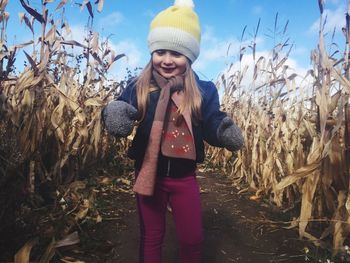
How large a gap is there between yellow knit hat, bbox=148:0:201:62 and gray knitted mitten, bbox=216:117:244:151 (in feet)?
1.26

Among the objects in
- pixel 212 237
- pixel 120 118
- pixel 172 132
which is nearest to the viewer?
pixel 120 118

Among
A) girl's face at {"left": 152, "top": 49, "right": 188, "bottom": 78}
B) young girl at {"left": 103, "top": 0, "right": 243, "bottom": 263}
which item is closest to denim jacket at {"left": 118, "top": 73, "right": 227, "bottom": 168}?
young girl at {"left": 103, "top": 0, "right": 243, "bottom": 263}

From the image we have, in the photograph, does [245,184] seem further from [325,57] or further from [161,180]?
[161,180]

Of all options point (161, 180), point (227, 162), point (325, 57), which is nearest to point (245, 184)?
point (227, 162)

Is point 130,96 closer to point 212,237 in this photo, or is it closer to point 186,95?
point 186,95

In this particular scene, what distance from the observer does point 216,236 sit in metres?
2.52

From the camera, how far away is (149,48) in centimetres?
181

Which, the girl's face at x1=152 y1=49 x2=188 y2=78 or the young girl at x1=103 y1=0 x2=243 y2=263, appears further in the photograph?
the girl's face at x1=152 y1=49 x2=188 y2=78

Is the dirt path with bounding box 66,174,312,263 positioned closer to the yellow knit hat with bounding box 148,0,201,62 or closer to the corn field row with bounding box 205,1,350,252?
the corn field row with bounding box 205,1,350,252

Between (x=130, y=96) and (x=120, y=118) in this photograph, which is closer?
(x=120, y=118)

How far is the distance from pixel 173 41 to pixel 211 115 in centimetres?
38

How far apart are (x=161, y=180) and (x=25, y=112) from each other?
105 centimetres

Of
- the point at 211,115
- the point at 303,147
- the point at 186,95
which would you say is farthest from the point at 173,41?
the point at 303,147

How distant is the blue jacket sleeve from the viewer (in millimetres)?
1661
